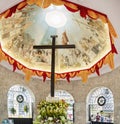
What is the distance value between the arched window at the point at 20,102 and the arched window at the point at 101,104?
10.0ft

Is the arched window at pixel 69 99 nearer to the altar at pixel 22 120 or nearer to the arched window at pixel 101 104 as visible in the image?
the arched window at pixel 101 104

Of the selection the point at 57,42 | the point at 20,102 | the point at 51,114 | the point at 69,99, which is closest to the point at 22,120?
the point at 20,102

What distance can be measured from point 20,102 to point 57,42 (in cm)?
409

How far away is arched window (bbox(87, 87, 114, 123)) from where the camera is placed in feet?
48.2

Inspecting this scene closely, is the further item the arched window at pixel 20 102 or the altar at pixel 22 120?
the arched window at pixel 20 102

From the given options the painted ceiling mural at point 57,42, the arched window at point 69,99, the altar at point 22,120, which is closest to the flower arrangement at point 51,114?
the painted ceiling mural at point 57,42

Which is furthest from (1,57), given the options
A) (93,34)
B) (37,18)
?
(93,34)

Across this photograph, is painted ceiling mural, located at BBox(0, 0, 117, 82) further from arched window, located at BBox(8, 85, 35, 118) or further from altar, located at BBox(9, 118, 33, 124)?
altar, located at BBox(9, 118, 33, 124)

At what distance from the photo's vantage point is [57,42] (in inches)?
531

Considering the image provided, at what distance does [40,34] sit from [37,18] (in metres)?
1.74

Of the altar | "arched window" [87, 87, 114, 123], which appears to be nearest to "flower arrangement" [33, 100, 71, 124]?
"arched window" [87, 87, 114, 123]

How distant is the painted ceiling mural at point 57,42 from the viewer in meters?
10.7

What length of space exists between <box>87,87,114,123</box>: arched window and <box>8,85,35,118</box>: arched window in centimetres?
305

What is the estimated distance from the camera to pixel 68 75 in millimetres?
14242
